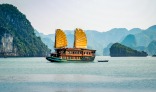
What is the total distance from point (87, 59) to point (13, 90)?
82.0 metres

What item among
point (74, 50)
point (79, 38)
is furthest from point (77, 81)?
point (79, 38)

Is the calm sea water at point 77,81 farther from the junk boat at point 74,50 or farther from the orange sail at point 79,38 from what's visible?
the orange sail at point 79,38

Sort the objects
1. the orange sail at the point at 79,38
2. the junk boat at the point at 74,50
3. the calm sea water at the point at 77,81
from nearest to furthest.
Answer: the calm sea water at the point at 77,81, the junk boat at the point at 74,50, the orange sail at the point at 79,38

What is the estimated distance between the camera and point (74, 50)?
118 meters

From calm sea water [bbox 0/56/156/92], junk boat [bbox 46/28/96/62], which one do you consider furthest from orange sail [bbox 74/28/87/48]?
calm sea water [bbox 0/56/156/92]

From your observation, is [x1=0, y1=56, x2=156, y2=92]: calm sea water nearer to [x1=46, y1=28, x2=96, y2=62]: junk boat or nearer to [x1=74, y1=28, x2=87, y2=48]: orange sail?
[x1=46, y1=28, x2=96, y2=62]: junk boat

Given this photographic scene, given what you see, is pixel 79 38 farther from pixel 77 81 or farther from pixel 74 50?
pixel 77 81

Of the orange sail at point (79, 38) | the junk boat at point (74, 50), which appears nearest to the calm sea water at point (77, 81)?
the junk boat at point (74, 50)

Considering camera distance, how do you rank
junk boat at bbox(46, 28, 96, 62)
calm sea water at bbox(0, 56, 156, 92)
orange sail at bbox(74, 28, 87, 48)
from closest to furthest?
calm sea water at bbox(0, 56, 156, 92) → junk boat at bbox(46, 28, 96, 62) → orange sail at bbox(74, 28, 87, 48)

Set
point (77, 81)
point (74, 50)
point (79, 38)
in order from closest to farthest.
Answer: point (77, 81)
point (74, 50)
point (79, 38)

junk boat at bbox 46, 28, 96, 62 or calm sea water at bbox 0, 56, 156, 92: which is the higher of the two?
junk boat at bbox 46, 28, 96, 62

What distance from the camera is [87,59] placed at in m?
125

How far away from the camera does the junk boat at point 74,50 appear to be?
11806 cm

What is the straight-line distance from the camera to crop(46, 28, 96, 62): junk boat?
387 feet
